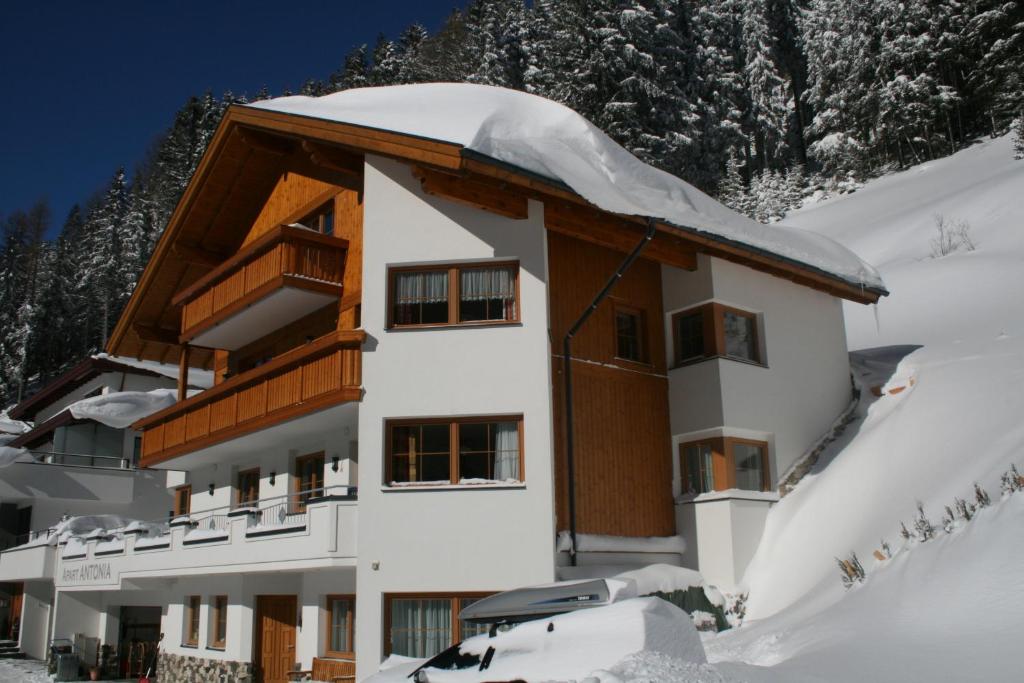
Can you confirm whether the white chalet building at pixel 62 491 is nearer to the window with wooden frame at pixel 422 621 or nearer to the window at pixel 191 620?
the window at pixel 191 620

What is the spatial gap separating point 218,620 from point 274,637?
314 cm

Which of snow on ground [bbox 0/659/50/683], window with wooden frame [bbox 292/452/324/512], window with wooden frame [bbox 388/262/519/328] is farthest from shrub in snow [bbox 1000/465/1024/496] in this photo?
snow on ground [bbox 0/659/50/683]

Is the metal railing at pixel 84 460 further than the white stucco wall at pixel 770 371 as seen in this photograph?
Result: Yes

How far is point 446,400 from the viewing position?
16.1 metres

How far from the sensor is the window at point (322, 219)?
20.8 m

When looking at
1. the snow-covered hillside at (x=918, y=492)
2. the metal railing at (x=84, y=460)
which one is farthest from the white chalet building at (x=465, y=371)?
the metal railing at (x=84, y=460)

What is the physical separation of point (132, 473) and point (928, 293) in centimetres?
3098

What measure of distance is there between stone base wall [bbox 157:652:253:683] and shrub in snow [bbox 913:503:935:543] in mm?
15002

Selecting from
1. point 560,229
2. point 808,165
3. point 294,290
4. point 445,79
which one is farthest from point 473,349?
point 808,165

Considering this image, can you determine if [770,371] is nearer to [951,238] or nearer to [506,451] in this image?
[506,451]

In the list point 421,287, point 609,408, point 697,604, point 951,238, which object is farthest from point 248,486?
point 951,238

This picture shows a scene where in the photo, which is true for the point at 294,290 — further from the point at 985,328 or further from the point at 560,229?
the point at 985,328

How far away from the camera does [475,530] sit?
15.4 m

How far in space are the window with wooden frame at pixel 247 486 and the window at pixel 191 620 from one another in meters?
3.01
